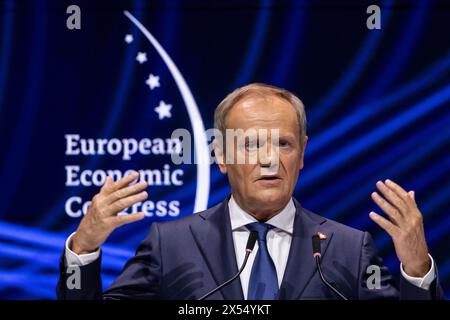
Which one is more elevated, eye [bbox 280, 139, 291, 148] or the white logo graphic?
the white logo graphic

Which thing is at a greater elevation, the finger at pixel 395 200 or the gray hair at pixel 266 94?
the gray hair at pixel 266 94

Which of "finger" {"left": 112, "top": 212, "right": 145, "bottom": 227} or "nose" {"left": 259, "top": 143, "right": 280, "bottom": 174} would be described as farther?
"nose" {"left": 259, "top": 143, "right": 280, "bottom": 174}

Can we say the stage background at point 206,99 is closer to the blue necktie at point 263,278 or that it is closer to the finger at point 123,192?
the blue necktie at point 263,278

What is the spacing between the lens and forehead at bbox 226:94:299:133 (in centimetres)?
230

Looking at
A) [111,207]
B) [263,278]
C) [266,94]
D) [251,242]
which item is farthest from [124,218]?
[266,94]

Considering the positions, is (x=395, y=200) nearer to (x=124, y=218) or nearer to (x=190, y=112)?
(x=124, y=218)

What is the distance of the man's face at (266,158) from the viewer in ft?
7.47

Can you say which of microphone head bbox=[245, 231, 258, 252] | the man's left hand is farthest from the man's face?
the man's left hand

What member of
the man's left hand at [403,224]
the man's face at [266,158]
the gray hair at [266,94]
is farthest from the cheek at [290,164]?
Result: the man's left hand at [403,224]

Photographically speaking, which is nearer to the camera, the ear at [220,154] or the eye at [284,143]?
the eye at [284,143]

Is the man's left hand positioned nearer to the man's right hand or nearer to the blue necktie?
the blue necktie

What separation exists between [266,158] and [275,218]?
8.2 inches

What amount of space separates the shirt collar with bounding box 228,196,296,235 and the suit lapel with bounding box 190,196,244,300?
0.08ft
